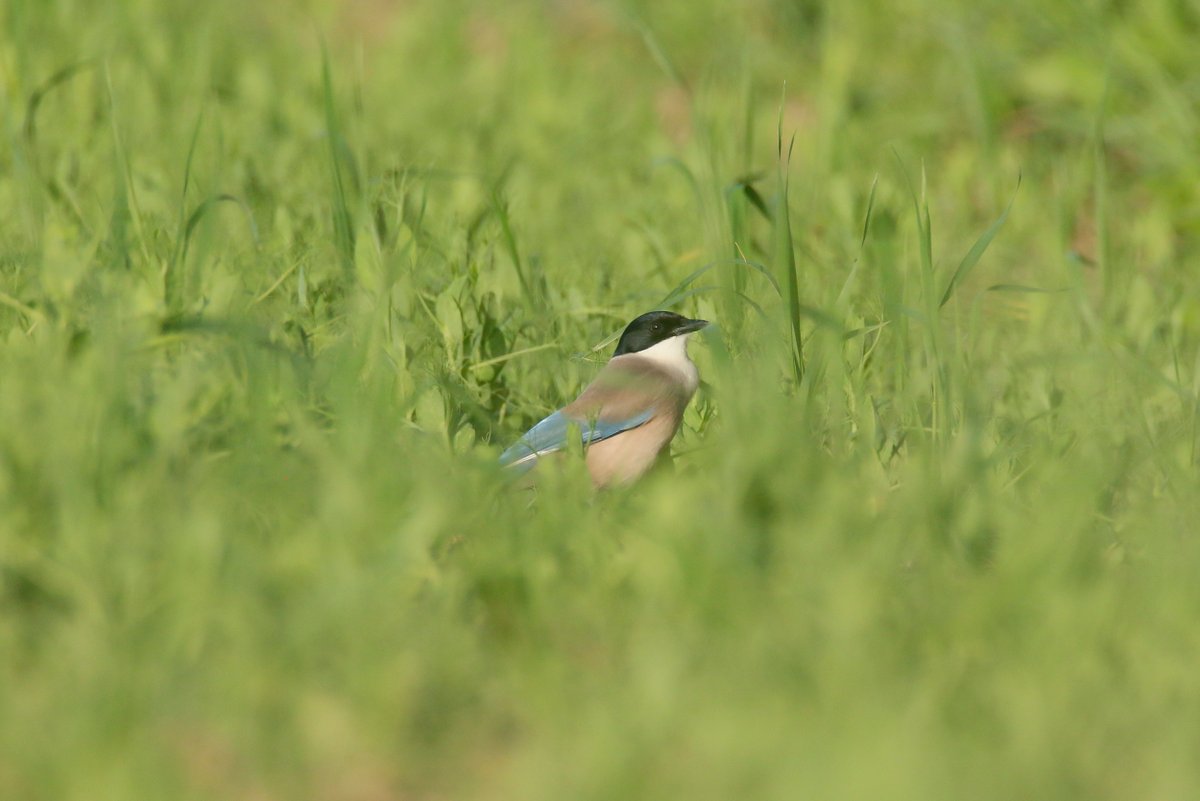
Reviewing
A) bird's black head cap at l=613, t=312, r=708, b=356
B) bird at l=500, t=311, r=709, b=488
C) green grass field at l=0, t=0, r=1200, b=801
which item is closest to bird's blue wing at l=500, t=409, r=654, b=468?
bird at l=500, t=311, r=709, b=488

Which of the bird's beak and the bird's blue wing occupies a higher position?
the bird's beak

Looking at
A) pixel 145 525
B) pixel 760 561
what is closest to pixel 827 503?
pixel 760 561

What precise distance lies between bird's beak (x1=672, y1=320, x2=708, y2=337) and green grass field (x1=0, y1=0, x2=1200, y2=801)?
0.08 metres

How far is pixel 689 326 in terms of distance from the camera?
441 centimetres

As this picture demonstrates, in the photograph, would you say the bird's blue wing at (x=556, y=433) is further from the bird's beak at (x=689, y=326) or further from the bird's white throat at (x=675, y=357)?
the bird's beak at (x=689, y=326)

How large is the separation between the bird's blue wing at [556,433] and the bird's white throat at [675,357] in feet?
0.75

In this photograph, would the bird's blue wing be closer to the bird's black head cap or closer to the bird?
the bird

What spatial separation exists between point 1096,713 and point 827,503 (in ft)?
2.35

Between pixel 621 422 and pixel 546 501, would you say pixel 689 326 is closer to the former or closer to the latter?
pixel 621 422

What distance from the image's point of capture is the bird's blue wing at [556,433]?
395 cm

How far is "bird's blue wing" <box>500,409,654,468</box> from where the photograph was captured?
3.95m

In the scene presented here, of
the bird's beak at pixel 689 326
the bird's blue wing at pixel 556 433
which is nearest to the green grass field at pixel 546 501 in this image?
the bird's beak at pixel 689 326

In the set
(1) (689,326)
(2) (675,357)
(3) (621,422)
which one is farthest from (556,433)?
(1) (689,326)

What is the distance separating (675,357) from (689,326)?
0.15 metres
